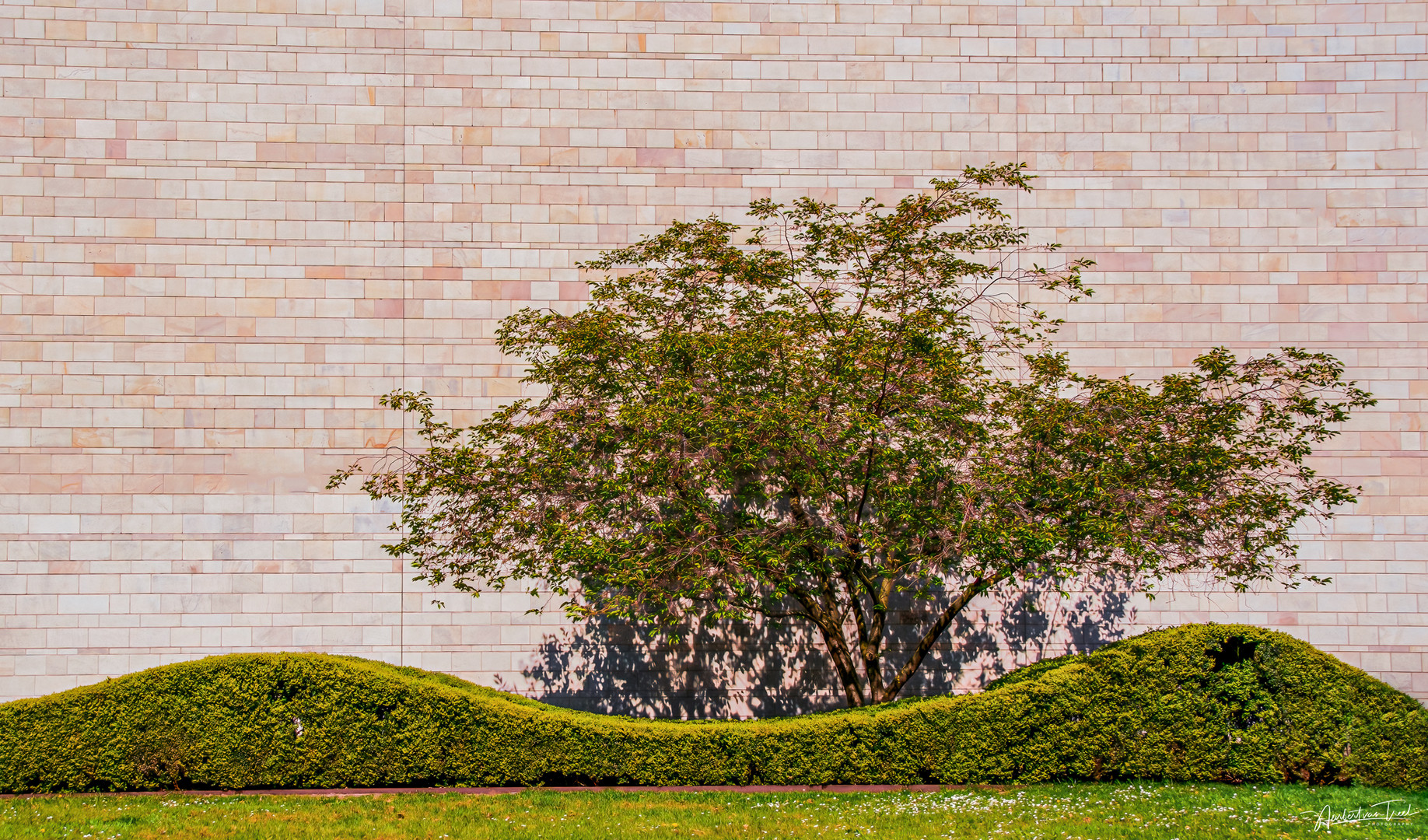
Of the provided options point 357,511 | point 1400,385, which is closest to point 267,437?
point 357,511

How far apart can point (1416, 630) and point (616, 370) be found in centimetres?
1054

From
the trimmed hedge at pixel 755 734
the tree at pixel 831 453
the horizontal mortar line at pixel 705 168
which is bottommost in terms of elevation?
the trimmed hedge at pixel 755 734

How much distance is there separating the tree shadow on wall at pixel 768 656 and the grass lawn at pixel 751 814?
2938mm

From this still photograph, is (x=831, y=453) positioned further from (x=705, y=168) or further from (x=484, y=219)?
(x=484, y=219)

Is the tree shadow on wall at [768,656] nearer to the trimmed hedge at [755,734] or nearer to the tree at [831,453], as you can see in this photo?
the tree at [831,453]

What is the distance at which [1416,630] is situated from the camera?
1134cm

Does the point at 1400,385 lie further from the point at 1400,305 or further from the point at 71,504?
the point at 71,504

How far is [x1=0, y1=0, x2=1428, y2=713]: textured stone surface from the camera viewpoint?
37.1 ft

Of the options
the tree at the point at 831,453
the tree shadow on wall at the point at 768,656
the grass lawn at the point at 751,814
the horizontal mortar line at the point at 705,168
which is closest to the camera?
the grass lawn at the point at 751,814

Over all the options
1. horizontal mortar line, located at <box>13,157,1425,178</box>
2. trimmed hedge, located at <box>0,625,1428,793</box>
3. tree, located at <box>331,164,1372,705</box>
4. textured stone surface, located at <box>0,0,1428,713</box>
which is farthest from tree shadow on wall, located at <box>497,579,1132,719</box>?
horizontal mortar line, located at <box>13,157,1425,178</box>

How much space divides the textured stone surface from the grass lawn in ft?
10.4

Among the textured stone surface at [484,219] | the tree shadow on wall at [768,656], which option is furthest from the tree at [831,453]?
the textured stone surface at [484,219]

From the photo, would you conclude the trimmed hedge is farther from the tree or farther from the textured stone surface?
the textured stone surface

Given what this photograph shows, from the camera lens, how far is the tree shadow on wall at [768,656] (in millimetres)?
11297
